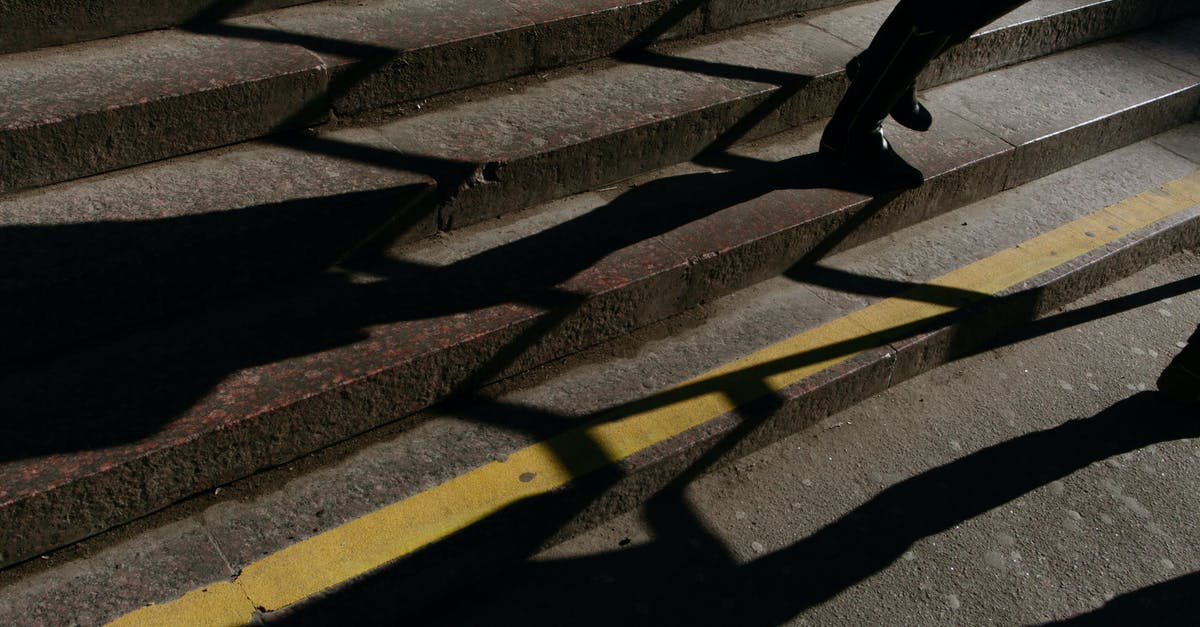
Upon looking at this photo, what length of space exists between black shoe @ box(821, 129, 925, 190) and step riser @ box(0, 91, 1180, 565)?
0.35ft

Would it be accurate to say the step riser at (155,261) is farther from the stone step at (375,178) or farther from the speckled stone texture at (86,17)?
the speckled stone texture at (86,17)

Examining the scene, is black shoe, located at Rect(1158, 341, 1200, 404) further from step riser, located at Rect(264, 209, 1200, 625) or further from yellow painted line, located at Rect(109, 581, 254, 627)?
yellow painted line, located at Rect(109, 581, 254, 627)

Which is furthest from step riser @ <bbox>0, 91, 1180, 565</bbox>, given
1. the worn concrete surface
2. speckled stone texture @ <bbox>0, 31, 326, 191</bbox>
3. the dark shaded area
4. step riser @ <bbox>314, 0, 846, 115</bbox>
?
the dark shaded area

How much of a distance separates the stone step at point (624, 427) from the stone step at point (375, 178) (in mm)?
415

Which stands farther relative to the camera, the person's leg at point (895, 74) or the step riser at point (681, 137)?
the step riser at point (681, 137)

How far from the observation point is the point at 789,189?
4320 mm

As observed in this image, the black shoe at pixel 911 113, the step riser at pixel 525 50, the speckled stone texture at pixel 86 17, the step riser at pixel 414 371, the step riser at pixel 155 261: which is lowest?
the step riser at pixel 414 371

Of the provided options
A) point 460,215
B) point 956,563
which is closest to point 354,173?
point 460,215

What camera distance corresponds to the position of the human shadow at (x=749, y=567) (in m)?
3.11

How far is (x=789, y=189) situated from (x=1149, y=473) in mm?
1593

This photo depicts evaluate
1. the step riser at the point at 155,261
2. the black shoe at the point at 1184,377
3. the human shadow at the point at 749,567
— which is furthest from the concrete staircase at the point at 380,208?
the black shoe at the point at 1184,377

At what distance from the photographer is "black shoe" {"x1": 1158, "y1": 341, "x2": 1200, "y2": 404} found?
3.93 meters

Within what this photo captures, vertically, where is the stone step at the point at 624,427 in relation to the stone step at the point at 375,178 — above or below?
below

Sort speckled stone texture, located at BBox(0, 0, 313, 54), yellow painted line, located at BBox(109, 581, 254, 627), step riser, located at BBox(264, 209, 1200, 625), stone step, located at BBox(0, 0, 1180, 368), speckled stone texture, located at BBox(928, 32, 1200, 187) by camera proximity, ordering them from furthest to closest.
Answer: speckled stone texture, located at BBox(928, 32, 1200, 187), speckled stone texture, located at BBox(0, 0, 313, 54), stone step, located at BBox(0, 0, 1180, 368), step riser, located at BBox(264, 209, 1200, 625), yellow painted line, located at BBox(109, 581, 254, 627)
